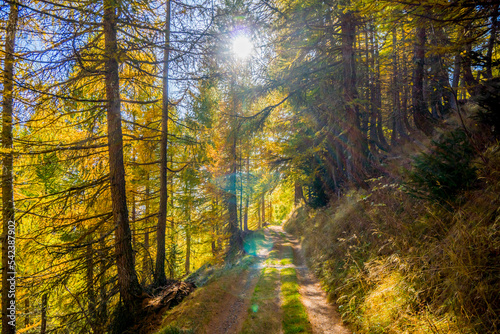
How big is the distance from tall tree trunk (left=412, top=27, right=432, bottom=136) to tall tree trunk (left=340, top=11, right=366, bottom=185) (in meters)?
3.06

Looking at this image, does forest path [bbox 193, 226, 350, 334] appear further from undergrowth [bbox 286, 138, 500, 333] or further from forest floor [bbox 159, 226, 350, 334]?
undergrowth [bbox 286, 138, 500, 333]

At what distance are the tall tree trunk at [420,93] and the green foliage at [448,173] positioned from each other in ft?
17.9

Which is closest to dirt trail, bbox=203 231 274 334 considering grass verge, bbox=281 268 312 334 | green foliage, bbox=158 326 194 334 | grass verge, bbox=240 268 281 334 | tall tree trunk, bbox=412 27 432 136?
grass verge, bbox=240 268 281 334

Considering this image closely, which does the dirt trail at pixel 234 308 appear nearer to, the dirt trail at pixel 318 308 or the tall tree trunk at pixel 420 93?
the dirt trail at pixel 318 308

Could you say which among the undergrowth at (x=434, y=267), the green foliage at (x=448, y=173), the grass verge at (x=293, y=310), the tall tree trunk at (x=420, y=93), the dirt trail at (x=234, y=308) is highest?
the tall tree trunk at (x=420, y=93)

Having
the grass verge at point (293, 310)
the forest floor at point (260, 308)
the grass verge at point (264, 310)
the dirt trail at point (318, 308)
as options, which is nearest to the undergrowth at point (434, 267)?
the dirt trail at point (318, 308)

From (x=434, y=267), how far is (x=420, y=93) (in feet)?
31.2

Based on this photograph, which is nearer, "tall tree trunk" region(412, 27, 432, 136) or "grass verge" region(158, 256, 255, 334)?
"grass verge" region(158, 256, 255, 334)

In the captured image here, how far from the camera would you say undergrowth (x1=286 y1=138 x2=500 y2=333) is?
3.29m

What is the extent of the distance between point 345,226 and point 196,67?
8958mm

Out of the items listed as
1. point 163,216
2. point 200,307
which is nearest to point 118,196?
point 163,216

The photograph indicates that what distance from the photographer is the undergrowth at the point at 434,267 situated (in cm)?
329

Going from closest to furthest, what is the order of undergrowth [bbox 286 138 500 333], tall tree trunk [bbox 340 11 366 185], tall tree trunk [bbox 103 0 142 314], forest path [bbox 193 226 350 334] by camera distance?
undergrowth [bbox 286 138 500 333] < forest path [bbox 193 226 350 334] < tall tree trunk [bbox 103 0 142 314] < tall tree trunk [bbox 340 11 366 185]

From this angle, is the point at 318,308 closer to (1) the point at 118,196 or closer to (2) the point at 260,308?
(2) the point at 260,308
